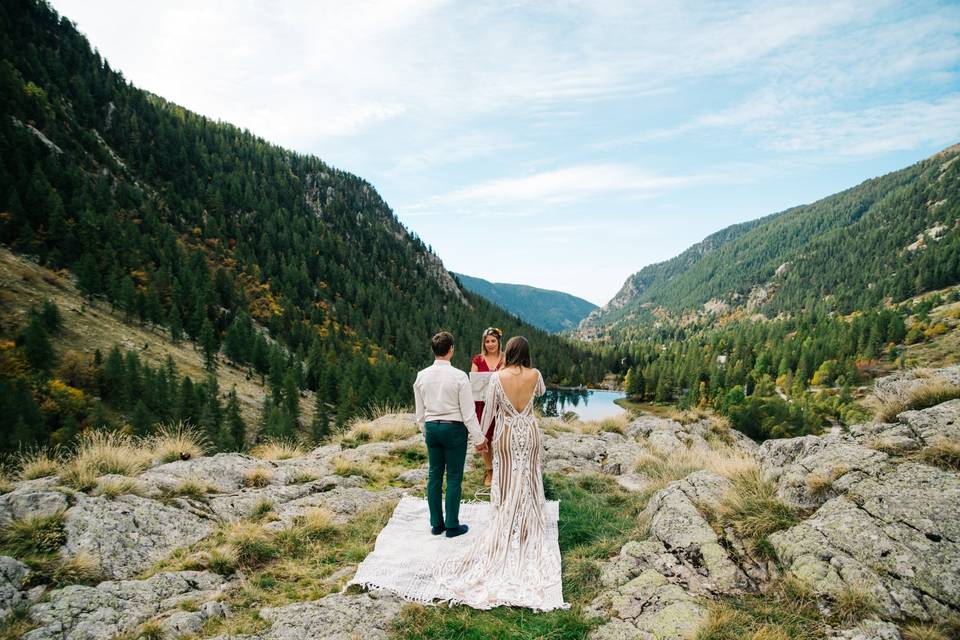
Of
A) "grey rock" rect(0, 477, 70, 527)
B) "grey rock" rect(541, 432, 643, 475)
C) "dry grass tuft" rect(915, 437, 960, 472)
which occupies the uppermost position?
"dry grass tuft" rect(915, 437, 960, 472)

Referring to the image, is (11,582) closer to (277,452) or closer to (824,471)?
(277,452)

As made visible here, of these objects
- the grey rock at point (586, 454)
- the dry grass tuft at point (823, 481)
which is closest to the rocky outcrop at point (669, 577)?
the dry grass tuft at point (823, 481)

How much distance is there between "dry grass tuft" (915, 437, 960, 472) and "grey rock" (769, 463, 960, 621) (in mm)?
228

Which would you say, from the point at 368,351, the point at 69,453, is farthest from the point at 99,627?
the point at 368,351

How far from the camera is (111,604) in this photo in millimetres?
4812

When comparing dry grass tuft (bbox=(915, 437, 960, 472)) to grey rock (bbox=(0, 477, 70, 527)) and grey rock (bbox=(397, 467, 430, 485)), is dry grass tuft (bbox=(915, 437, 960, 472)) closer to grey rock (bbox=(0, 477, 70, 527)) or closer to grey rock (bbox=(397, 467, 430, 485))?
grey rock (bbox=(397, 467, 430, 485))

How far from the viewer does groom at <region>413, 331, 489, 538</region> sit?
21.8ft

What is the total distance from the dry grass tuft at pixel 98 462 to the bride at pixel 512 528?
5.90 metres

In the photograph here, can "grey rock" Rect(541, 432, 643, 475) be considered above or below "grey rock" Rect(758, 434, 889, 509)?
below

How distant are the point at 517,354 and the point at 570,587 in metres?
3.31

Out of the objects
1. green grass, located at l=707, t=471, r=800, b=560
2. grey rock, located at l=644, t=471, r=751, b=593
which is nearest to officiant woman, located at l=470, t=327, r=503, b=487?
→ grey rock, located at l=644, t=471, r=751, b=593

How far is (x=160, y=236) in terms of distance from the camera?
327ft

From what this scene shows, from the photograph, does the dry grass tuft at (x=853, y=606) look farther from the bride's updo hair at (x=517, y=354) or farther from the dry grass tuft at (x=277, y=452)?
the dry grass tuft at (x=277, y=452)

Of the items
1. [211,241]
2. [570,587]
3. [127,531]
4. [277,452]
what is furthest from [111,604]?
[211,241]
